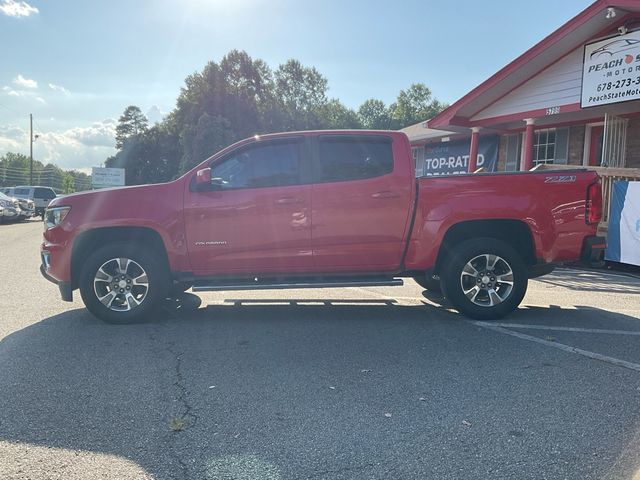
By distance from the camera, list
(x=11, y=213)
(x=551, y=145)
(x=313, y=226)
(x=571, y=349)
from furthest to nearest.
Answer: (x=11, y=213), (x=551, y=145), (x=313, y=226), (x=571, y=349)

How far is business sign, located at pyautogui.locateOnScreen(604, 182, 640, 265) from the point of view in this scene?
9.66m

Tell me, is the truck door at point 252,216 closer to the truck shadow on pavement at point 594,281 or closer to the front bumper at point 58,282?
the front bumper at point 58,282

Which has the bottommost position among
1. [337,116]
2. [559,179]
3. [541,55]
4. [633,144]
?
[559,179]

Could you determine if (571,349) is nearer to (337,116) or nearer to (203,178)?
(203,178)

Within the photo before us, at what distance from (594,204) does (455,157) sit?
13557 mm

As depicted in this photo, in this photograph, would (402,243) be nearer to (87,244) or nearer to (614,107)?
(87,244)

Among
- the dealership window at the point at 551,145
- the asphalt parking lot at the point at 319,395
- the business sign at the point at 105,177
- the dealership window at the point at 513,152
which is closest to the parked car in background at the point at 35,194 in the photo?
the business sign at the point at 105,177

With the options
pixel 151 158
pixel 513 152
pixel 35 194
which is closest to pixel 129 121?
pixel 151 158

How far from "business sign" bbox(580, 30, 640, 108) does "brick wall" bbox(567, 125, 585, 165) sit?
7.92 feet

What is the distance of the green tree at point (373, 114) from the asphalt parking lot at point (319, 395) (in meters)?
65.1

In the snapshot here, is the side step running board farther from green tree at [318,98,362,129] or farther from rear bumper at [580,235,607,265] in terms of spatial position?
green tree at [318,98,362,129]

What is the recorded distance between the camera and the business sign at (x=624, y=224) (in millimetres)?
9664

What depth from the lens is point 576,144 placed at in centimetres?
1470

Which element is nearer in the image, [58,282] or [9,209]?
[58,282]
